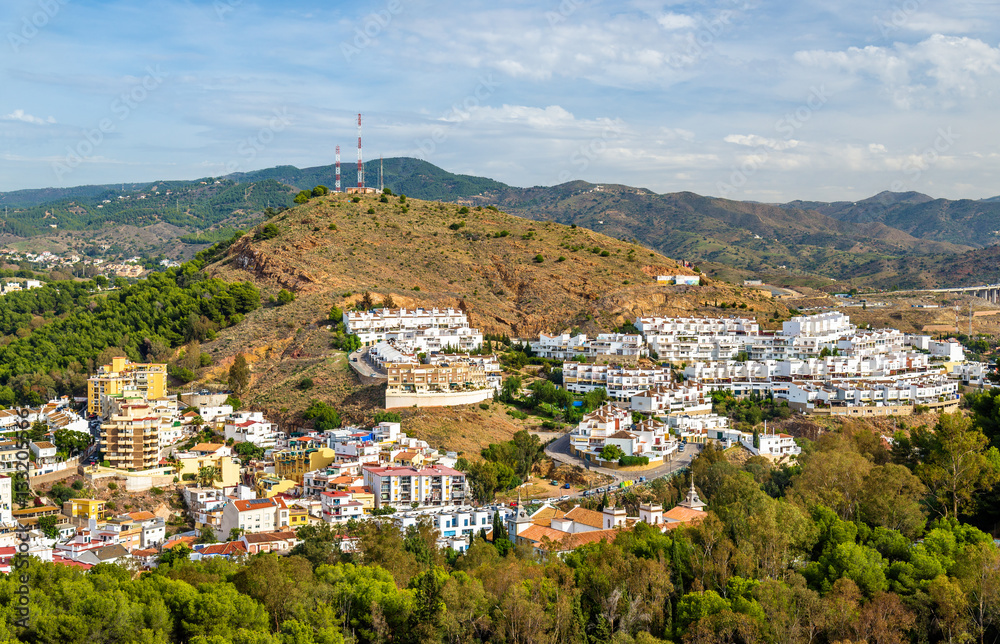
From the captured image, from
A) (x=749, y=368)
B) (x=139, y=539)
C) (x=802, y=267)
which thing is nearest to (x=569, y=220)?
(x=802, y=267)

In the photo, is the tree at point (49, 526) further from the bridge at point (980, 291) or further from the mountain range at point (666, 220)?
the mountain range at point (666, 220)

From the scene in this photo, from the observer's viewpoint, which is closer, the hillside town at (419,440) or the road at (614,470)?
the hillside town at (419,440)

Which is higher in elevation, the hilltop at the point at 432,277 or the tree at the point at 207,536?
the hilltop at the point at 432,277

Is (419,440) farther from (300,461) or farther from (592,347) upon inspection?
(592,347)

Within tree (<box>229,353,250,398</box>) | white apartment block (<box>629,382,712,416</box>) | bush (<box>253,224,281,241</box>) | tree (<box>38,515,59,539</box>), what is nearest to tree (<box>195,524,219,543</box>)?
tree (<box>38,515,59,539</box>)

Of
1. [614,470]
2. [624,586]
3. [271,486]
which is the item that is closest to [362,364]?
[271,486]

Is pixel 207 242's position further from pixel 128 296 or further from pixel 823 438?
pixel 823 438

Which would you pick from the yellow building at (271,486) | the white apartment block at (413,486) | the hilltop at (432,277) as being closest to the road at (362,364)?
the hilltop at (432,277)
